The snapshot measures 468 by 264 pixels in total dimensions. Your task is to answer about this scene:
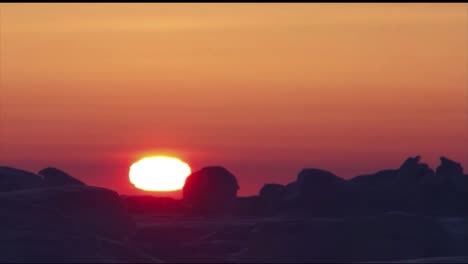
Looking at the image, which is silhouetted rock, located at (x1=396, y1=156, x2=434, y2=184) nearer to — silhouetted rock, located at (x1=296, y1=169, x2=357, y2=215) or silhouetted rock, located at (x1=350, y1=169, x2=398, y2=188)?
silhouetted rock, located at (x1=350, y1=169, x2=398, y2=188)

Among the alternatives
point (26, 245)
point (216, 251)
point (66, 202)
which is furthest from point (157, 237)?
point (26, 245)

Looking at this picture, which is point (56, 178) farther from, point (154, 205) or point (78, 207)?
point (78, 207)

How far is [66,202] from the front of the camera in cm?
13650

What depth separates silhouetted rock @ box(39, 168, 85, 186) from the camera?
171 m

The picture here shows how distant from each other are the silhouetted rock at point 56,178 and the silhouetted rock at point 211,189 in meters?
14.4

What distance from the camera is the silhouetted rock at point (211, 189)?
A: 176 m

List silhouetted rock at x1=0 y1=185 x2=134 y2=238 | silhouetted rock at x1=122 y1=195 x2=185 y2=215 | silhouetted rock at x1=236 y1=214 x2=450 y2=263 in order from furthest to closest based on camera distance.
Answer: silhouetted rock at x1=122 y1=195 x2=185 y2=215 < silhouetted rock at x1=236 y1=214 x2=450 y2=263 < silhouetted rock at x1=0 y1=185 x2=134 y2=238

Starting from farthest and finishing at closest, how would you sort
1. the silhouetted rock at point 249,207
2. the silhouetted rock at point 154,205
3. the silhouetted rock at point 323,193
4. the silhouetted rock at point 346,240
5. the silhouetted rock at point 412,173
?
the silhouetted rock at point 249,207
the silhouetted rock at point 154,205
the silhouetted rock at point 412,173
the silhouetted rock at point 323,193
the silhouetted rock at point 346,240

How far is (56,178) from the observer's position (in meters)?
173

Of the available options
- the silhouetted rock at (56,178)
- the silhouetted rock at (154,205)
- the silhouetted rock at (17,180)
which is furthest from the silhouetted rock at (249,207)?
the silhouetted rock at (17,180)

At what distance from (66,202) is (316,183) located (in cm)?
3994

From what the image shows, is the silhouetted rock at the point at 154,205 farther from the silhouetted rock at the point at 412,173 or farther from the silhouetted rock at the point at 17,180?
the silhouetted rock at the point at 412,173

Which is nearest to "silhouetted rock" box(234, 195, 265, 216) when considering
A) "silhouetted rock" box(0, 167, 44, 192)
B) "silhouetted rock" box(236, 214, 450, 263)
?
"silhouetted rock" box(0, 167, 44, 192)

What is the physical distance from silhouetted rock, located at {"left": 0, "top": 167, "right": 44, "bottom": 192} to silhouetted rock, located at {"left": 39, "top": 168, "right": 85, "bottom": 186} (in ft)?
5.40
